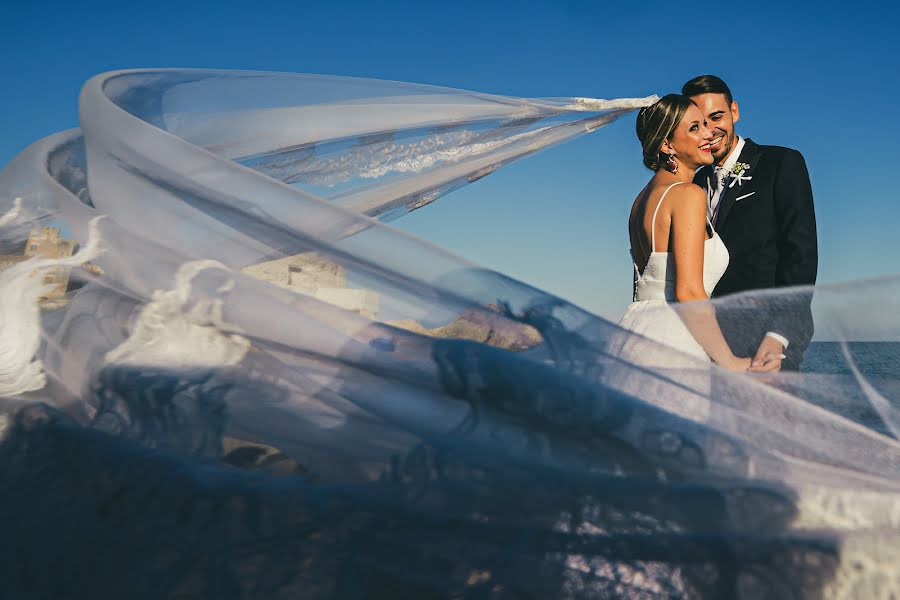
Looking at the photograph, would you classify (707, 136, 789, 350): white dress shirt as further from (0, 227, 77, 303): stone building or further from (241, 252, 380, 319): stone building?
(0, 227, 77, 303): stone building

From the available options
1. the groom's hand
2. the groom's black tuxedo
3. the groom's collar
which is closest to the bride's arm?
the groom's hand

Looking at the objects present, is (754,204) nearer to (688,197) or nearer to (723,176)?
(723,176)

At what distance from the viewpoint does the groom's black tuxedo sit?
3717 millimetres

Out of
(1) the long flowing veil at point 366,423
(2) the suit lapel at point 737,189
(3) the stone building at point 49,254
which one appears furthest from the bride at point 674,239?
(3) the stone building at point 49,254

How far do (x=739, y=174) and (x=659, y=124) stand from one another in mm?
769

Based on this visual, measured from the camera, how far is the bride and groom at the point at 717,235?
2.57 meters

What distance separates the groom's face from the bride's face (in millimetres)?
359

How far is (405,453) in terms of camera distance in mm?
1851

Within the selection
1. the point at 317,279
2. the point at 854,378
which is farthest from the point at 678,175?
the point at 317,279

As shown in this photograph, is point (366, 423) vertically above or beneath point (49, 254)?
beneath

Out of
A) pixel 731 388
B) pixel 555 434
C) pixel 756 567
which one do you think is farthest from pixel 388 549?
pixel 731 388

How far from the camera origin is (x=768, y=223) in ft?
12.8

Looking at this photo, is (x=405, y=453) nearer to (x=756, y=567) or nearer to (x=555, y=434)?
(x=555, y=434)

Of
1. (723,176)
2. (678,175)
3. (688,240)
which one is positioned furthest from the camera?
(723,176)
